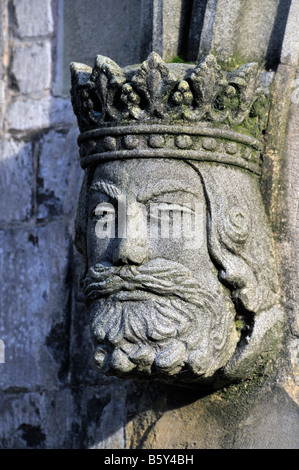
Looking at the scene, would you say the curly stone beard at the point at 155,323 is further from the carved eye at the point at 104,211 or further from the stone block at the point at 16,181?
the stone block at the point at 16,181

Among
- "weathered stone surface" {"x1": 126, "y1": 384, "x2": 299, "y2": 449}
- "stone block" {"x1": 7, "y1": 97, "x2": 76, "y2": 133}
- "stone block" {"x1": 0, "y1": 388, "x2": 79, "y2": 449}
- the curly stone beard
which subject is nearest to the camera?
the curly stone beard

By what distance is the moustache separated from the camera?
1908 mm

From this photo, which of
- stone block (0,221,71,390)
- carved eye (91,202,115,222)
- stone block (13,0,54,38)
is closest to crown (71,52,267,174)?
carved eye (91,202,115,222)

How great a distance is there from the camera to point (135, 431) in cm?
→ 248

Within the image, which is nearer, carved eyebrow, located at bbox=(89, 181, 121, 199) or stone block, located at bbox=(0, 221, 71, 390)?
carved eyebrow, located at bbox=(89, 181, 121, 199)

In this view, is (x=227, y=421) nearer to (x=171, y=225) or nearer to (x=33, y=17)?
(x=171, y=225)

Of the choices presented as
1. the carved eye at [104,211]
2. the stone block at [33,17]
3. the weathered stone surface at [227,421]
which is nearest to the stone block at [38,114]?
the stone block at [33,17]

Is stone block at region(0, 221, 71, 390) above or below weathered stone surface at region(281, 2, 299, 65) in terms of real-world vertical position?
below

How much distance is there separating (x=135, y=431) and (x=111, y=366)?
2.17 feet

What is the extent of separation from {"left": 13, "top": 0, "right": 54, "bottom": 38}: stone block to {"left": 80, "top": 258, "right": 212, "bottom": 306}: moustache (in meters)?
1.30

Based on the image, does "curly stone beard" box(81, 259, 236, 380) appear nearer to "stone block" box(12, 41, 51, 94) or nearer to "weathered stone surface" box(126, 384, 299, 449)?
"weathered stone surface" box(126, 384, 299, 449)

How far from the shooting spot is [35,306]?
9.00 feet

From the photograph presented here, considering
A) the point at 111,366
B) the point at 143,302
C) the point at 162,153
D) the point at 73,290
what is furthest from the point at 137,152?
the point at 73,290

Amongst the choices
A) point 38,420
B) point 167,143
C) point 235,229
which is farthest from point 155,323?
point 38,420
